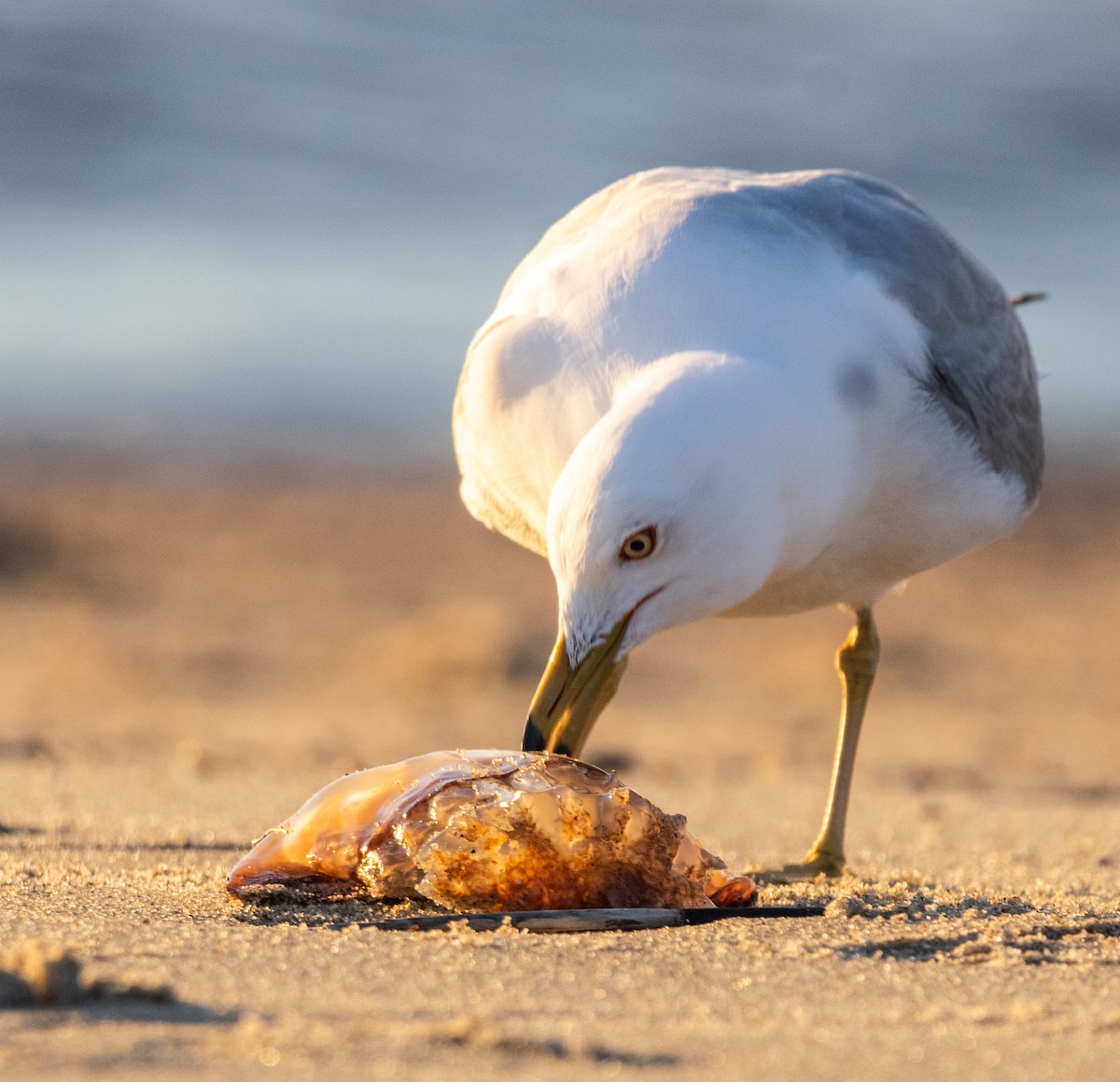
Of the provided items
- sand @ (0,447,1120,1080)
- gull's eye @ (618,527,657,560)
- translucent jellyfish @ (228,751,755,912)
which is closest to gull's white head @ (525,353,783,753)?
gull's eye @ (618,527,657,560)

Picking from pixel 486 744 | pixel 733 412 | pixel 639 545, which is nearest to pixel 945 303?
pixel 733 412

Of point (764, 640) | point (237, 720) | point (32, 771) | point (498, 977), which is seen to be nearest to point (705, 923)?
point (498, 977)

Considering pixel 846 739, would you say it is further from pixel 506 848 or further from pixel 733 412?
pixel 506 848

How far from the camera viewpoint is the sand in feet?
7.35

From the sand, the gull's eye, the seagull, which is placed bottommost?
the sand

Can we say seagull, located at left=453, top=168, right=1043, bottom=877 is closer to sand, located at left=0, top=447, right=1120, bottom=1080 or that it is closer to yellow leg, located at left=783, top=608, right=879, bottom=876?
yellow leg, located at left=783, top=608, right=879, bottom=876

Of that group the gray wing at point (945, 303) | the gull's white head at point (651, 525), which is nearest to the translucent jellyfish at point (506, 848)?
the gull's white head at point (651, 525)

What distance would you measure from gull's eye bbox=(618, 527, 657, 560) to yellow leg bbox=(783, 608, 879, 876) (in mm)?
1122

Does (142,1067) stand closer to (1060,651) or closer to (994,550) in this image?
(1060,651)

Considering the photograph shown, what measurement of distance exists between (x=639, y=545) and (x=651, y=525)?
0.18 feet

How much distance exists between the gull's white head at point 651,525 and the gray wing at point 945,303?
0.63 meters

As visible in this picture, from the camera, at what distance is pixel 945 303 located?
4227mm

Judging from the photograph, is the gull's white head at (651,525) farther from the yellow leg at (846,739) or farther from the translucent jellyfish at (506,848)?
the yellow leg at (846,739)

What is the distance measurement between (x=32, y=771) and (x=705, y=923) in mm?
2907
